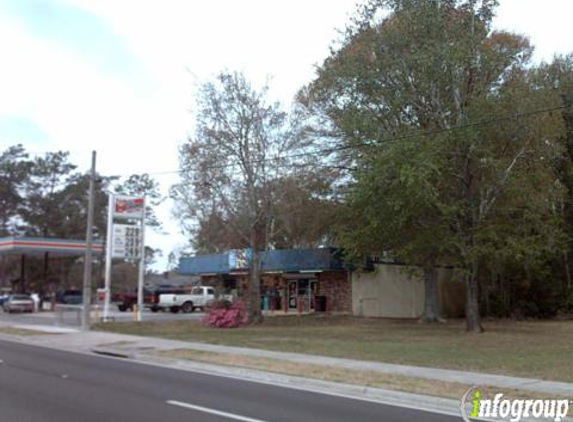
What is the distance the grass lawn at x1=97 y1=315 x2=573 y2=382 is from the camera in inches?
598

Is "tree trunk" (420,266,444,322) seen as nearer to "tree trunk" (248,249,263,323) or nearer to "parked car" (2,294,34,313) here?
"tree trunk" (248,249,263,323)

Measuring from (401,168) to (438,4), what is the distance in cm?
768

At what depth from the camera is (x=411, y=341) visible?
21219 mm

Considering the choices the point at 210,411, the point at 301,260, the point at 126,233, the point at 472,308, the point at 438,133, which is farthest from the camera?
the point at 301,260

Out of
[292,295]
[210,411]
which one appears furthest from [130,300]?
[210,411]

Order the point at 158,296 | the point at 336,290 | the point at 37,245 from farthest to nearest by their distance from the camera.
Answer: the point at 158,296 < the point at 37,245 < the point at 336,290

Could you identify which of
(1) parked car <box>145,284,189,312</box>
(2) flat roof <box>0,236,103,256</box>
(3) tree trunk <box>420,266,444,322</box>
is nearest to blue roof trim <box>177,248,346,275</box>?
(3) tree trunk <box>420,266,444,322</box>

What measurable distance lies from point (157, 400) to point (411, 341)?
41.1 feet

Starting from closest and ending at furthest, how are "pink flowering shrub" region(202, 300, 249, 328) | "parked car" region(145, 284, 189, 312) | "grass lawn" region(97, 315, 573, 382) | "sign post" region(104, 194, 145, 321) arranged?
"grass lawn" region(97, 315, 573, 382)
"pink flowering shrub" region(202, 300, 249, 328)
"sign post" region(104, 194, 145, 321)
"parked car" region(145, 284, 189, 312)

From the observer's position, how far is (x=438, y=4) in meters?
25.4

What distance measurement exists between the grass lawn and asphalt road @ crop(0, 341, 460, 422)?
4700 millimetres

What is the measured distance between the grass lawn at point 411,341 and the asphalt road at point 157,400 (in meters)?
4.70

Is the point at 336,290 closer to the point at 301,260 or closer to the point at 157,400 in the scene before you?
the point at 301,260

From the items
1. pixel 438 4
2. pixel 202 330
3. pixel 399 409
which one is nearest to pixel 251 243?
pixel 202 330
